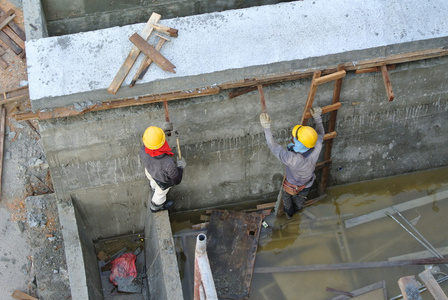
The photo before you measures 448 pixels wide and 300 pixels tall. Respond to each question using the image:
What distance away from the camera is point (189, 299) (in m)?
6.36

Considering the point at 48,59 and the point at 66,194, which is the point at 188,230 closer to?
the point at 66,194

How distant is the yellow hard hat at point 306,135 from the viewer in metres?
5.68

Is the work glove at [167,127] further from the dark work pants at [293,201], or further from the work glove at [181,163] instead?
the dark work pants at [293,201]

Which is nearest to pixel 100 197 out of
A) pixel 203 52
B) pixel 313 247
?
pixel 203 52

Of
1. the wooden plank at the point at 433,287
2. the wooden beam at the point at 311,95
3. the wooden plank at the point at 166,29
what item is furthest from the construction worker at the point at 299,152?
the wooden plank at the point at 433,287

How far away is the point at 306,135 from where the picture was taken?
5676mm

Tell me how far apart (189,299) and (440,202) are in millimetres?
4369

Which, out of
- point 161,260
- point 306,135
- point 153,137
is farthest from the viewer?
point 161,260

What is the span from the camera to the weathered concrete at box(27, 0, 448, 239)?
218 inches

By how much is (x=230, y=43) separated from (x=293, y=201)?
2704 millimetres

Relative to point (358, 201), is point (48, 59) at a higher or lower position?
higher

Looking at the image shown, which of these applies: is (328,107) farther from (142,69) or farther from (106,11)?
(106,11)

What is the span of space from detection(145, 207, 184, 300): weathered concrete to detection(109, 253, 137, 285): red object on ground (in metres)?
0.25

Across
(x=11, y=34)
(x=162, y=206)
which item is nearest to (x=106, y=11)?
(x=162, y=206)
